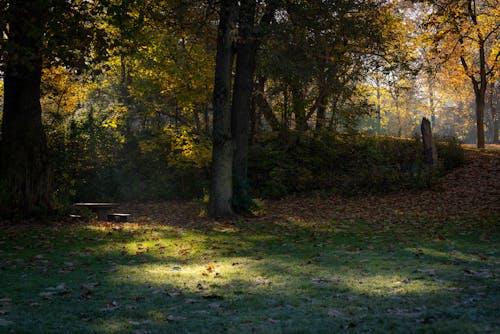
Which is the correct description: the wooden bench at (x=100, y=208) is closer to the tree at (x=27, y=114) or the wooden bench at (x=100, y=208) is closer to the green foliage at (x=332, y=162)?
the tree at (x=27, y=114)

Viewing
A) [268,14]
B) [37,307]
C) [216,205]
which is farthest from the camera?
[268,14]

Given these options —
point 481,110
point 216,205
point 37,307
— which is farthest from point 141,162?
point 37,307

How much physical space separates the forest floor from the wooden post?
770cm

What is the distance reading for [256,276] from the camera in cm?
757

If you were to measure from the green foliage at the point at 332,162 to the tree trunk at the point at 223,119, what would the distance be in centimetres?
725

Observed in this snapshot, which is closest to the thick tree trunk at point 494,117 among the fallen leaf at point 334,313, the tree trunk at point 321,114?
the tree trunk at point 321,114

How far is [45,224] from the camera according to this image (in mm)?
13953

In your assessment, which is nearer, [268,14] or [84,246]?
[84,246]

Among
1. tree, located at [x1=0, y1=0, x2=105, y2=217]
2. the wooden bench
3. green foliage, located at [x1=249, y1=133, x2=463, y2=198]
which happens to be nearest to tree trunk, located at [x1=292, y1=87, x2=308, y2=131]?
green foliage, located at [x1=249, y1=133, x2=463, y2=198]

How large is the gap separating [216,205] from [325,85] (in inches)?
326

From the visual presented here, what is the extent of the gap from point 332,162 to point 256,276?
17.9 m

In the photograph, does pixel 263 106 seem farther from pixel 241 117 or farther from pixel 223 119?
pixel 223 119

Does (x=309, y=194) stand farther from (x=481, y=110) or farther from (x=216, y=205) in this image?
(x=481, y=110)

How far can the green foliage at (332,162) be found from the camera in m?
23.1
